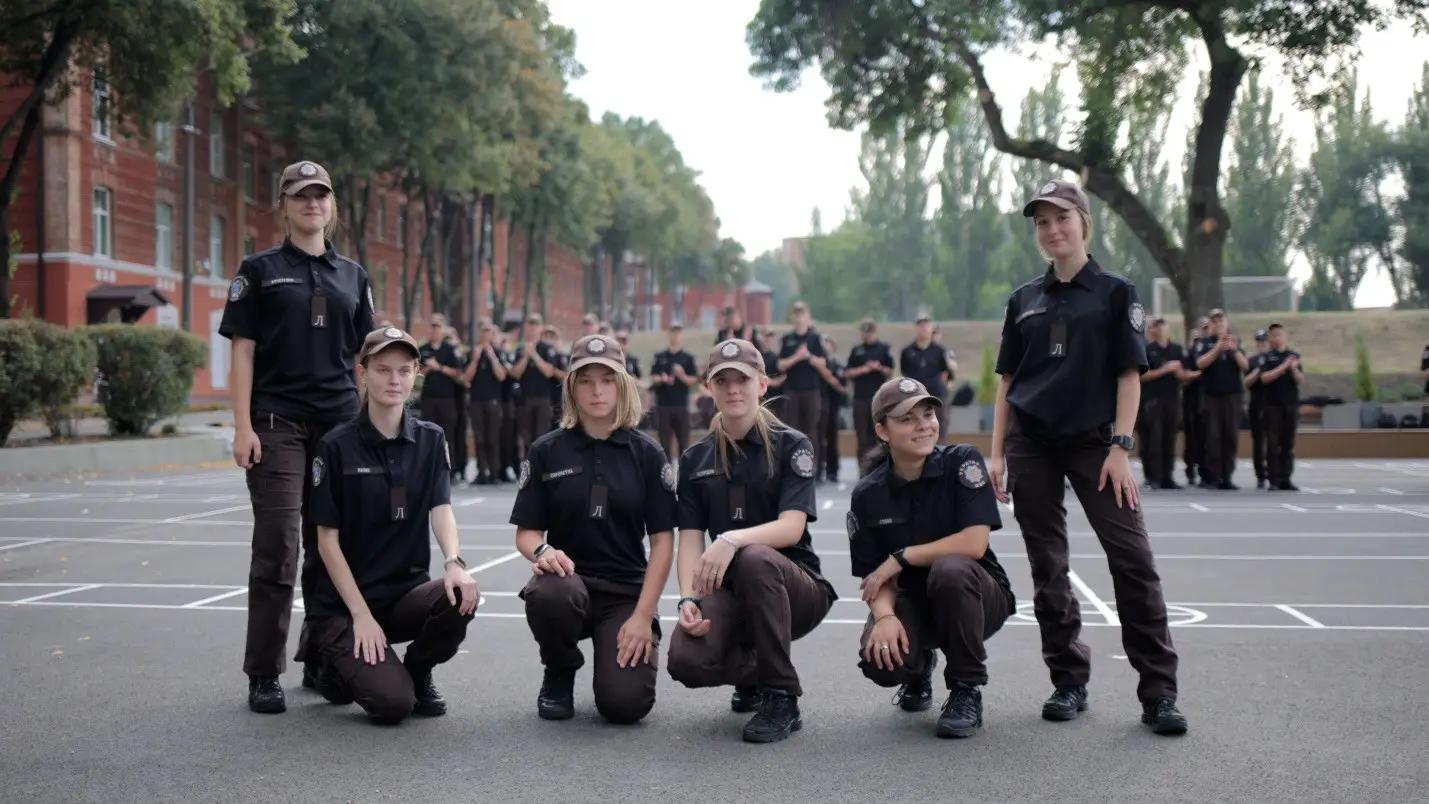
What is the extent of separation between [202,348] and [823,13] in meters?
16.0

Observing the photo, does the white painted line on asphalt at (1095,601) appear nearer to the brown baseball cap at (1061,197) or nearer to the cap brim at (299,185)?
the brown baseball cap at (1061,197)

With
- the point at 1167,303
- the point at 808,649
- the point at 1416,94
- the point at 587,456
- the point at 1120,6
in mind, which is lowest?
the point at 808,649

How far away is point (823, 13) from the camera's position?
3384 centimetres

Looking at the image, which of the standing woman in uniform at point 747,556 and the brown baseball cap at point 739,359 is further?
the brown baseball cap at point 739,359

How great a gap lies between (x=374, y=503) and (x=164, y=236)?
41687 mm

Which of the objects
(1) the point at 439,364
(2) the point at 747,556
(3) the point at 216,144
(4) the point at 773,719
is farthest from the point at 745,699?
(3) the point at 216,144

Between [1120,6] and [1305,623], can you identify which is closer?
[1305,623]

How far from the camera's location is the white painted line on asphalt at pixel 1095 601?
327 inches

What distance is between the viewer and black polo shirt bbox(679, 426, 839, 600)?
593cm

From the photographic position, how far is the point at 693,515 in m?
6.01

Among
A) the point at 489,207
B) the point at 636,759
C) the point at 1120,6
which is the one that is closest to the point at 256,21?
the point at 1120,6

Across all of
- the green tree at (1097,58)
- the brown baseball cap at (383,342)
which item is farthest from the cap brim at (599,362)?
the green tree at (1097,58)

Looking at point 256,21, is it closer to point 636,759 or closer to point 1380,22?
point 1380,22

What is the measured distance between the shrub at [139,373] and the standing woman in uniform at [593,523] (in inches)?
739
